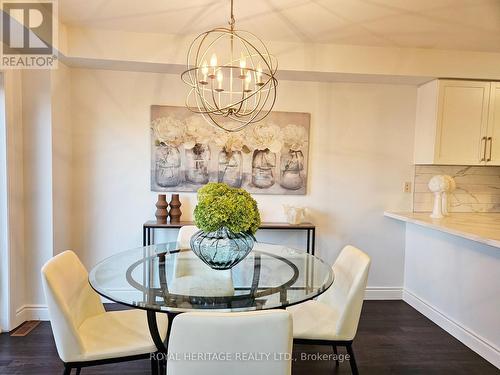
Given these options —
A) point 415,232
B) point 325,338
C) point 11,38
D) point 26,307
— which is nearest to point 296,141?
point 415,232

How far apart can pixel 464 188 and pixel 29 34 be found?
4135 millimetres

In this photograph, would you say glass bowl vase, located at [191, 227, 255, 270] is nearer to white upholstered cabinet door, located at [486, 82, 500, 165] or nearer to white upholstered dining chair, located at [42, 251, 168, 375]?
white upholstered dining chair, located at [42, 251, 168, 375]

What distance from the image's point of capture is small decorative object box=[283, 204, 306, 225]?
3.04 meters

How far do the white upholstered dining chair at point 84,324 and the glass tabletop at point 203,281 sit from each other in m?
0.14

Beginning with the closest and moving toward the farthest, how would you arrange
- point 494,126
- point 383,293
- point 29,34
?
point 29,34 → point 494,126 → point 383,293

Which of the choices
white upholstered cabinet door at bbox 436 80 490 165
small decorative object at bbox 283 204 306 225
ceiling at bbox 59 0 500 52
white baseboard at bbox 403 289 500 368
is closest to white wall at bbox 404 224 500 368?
white baseboard at bbox 403 289 500 368

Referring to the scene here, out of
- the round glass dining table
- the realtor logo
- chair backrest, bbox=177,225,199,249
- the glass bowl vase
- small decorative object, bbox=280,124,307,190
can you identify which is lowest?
the round glass dining table

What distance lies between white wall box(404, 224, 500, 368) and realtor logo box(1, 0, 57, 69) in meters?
3.60

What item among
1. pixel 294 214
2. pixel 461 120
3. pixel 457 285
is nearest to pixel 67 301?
pixel 294 214

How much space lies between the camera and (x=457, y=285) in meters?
2.60

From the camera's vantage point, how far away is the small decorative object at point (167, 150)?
3.07 meters

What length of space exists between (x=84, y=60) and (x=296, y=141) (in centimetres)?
204

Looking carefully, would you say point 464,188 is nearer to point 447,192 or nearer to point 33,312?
point 447,192

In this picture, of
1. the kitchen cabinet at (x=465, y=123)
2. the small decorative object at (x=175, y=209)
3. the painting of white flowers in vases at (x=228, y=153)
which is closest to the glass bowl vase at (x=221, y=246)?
the small decorative object at (x=175, y=209)
